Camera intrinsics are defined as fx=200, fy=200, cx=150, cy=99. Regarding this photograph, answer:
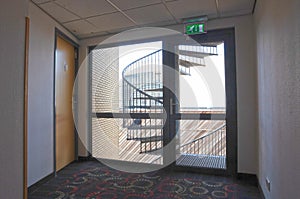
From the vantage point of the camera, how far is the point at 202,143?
3260mm

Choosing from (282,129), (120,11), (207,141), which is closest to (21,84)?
(282,129)

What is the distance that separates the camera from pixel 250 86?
8.89ft

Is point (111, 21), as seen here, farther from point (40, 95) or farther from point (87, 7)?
point (40, 95)

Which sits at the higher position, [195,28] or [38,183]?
[195,28]

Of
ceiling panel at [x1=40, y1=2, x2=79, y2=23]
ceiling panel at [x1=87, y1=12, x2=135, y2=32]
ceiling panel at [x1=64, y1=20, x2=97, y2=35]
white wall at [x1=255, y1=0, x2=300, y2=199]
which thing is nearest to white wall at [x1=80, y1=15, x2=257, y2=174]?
white wall at [x1=255, y1=0, x2=300, y2=199]

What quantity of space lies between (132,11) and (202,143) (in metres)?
2.26

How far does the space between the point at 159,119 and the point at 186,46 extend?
1232mm

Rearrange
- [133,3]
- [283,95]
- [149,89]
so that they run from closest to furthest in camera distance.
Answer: [283,95] → [133,3] → [149,89]

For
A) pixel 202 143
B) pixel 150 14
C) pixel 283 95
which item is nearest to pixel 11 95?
pixel 283 95

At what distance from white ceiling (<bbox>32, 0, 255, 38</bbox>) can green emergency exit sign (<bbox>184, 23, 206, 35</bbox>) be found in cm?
14

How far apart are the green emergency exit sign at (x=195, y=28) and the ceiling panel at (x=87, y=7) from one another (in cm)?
107

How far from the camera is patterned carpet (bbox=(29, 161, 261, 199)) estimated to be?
2.29 metres

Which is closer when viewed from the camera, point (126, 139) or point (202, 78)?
point (202, 78)

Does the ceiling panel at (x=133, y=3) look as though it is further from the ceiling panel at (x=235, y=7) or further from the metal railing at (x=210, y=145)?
the metal railing at (x=210, y=145)
